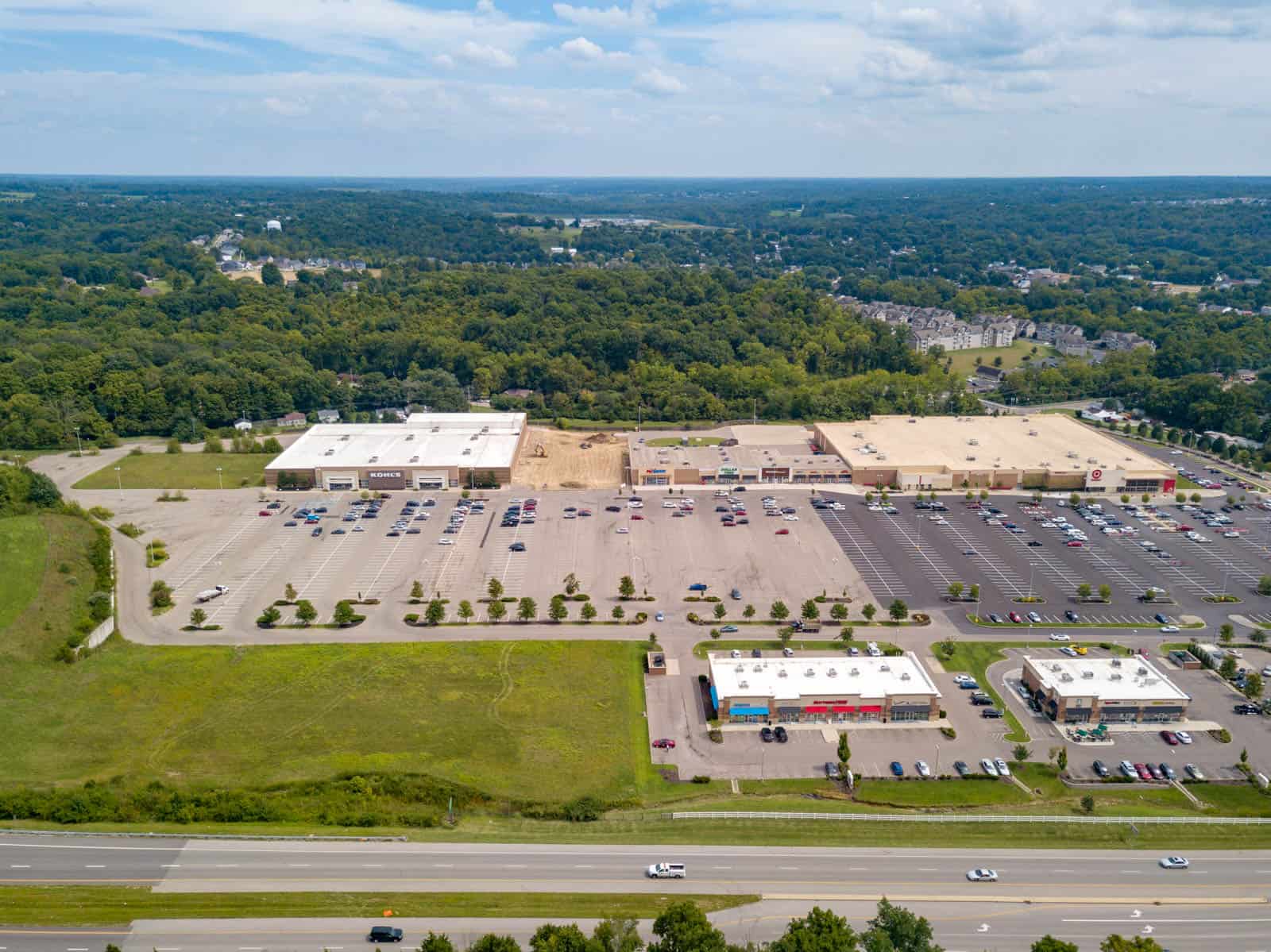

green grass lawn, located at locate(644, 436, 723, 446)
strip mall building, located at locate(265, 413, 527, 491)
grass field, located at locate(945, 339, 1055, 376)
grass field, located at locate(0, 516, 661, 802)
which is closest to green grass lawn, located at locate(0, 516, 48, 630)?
grass field, located at locate(0, 516, 661, 802)

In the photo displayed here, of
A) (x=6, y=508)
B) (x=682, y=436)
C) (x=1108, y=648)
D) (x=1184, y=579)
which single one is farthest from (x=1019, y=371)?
(x=6, y=508)

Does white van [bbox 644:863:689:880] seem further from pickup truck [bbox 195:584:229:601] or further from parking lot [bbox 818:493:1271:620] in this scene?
pickup truck [bbox 195:584:229:601]

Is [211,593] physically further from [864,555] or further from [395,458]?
[864,555]

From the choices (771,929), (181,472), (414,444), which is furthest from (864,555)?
(181,472)

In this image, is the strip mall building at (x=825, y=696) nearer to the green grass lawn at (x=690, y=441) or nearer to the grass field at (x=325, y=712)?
the grass field at (x=325, y=712)

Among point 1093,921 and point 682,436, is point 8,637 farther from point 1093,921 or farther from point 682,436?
point 682,436
